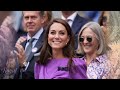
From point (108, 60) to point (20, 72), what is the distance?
108 cm

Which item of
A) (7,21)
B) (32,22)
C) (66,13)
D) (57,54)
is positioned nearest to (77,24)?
(66,13)

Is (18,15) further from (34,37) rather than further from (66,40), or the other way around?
(66,40)

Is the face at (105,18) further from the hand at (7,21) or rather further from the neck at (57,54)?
the hand at (7,21)

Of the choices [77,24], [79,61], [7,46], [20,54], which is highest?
[77,24]

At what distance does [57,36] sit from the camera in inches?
161

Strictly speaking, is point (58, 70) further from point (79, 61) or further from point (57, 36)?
point (57, 36)

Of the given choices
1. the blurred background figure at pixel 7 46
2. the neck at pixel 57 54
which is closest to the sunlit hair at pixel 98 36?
the neck at pixel 57 54

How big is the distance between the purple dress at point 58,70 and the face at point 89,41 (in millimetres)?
163

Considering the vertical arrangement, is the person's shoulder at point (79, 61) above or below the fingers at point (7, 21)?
below

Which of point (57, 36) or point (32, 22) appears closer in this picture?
point (57, 36)

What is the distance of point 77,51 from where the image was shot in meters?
4.14

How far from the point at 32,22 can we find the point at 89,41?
0.73 meters

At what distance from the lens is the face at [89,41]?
4.12m

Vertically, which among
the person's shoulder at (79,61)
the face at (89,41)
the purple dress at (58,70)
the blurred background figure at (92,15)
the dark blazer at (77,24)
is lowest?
the purple dress at (58,70)
